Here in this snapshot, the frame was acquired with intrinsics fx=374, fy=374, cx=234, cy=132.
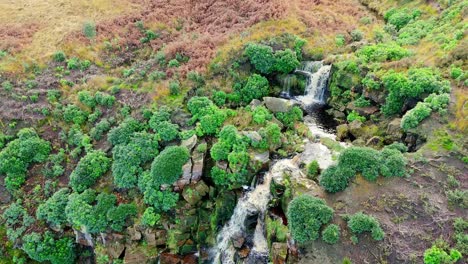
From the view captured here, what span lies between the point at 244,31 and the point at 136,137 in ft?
55.4

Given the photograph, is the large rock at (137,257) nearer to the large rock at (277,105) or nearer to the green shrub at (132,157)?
the green shrub at (132,157)

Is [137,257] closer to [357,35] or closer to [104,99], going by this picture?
[104,99]

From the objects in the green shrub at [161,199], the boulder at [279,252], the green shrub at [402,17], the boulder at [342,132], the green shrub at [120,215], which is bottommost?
the green shrub at [120,215]

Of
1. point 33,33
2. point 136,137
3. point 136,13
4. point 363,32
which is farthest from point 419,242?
point 33,33

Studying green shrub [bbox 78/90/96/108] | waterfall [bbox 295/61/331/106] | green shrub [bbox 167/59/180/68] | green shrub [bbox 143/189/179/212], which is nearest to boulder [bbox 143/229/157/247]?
green shrub [bbox 143/189/179/212]

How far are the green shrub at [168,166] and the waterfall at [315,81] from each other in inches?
553

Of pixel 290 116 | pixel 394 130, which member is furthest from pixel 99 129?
pixel 394 130

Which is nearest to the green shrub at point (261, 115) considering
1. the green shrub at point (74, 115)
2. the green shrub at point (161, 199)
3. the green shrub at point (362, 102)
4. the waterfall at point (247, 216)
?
the waterfall at point (247, 216)

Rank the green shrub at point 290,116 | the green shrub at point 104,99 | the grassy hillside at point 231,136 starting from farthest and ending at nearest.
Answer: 1. the green shrub at point 104,99
2. the green shrub at point 290,116
3. the grassy hillside at point 231,136

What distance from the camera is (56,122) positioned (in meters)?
36.0

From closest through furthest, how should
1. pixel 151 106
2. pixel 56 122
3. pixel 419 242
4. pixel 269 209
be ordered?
1. pixel 419 242
2. pixel 269 209
3. pixel 151 106
4. pixel 56 122

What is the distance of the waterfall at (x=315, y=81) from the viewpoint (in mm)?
36094

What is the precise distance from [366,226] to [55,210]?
→ 23.9 metres

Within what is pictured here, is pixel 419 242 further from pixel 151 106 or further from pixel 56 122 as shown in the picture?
pixel 56 122
